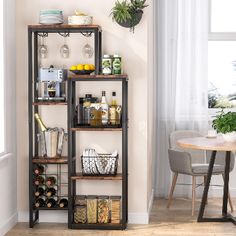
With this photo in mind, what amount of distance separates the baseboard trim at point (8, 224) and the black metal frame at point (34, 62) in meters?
0.17

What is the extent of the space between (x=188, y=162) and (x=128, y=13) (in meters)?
1.59

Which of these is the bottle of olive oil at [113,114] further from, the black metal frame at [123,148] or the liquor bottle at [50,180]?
the liquor bottle at [50,180]

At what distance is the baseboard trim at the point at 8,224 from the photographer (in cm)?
505

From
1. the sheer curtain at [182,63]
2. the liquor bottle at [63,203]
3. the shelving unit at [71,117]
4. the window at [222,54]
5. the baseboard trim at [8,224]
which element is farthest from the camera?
the window at [222,54]

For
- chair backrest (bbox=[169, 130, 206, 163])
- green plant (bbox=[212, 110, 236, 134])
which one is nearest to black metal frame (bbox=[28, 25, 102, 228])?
green plant (bbox=[212, 110, 236, 134])

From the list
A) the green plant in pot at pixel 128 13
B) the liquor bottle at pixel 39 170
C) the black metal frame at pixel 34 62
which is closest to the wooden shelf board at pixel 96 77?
the black metal frame at pixel 34 62

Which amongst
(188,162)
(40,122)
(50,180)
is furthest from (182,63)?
(50,180)

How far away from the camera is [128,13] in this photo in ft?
16.8

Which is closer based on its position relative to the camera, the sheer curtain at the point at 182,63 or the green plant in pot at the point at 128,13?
the green plant in pot at the point at 128,13

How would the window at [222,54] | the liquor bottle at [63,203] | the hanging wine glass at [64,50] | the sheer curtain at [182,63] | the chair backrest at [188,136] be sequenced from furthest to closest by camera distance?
the window at [222,54] < the sheer curtain at [182,63] < the chair backrest at [188,136] < the liquor bottle at [63,203] < the hanging wine glass at [64,50]

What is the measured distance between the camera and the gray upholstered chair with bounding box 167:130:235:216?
19.3 feet

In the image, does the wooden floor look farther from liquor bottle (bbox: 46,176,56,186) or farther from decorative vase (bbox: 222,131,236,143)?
decorative vase (bbox: 222,131,236,143)

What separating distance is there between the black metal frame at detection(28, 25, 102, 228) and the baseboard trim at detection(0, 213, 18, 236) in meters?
0.17

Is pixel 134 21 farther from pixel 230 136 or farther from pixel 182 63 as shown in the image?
pixel 182 63
